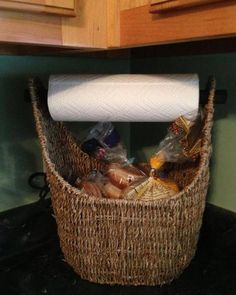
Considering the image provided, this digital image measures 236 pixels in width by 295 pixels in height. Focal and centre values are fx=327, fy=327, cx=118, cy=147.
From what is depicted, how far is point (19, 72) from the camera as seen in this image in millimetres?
729

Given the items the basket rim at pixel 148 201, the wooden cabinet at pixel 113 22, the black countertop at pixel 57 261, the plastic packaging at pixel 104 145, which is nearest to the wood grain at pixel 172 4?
the wooden cabinet at pixel 113 22

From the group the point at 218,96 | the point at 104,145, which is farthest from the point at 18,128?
the point at 218,96

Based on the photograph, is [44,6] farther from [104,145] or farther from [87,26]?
[104,145]

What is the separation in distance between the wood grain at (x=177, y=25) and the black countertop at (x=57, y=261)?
17.0 inches

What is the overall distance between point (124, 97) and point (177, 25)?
7.6 inches

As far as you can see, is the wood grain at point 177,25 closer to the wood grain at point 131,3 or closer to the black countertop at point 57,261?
the wood grain at point 131,3

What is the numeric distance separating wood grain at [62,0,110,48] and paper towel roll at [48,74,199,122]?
0.11 meters

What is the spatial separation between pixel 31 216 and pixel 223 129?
1.58 feet

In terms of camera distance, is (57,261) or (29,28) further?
(57,261)

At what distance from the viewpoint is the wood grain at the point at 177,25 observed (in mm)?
378

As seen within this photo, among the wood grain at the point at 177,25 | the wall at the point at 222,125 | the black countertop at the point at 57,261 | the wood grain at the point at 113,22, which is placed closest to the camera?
the wood grain at the point at 177,25

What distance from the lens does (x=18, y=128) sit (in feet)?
2.45

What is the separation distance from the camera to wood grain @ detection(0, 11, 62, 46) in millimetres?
408

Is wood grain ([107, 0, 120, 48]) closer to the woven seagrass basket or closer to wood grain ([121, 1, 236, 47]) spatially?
wood grain ([121, 1, 236, 47])
